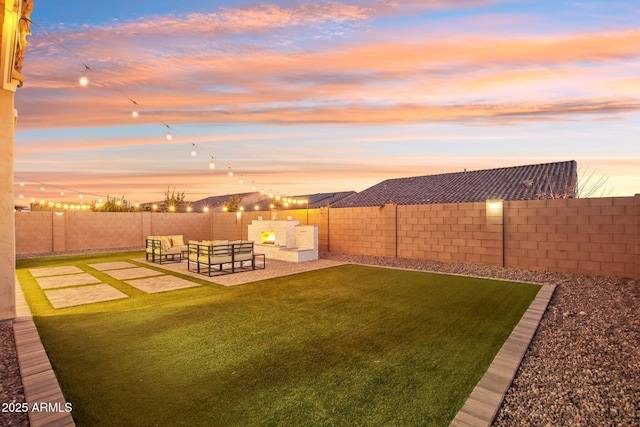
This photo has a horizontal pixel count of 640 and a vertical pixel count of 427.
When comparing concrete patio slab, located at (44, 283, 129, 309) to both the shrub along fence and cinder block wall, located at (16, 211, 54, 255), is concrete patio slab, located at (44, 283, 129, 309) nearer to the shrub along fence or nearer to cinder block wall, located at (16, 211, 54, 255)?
the shrub along fence

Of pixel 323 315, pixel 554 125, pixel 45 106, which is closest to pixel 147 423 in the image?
pixel 323 315

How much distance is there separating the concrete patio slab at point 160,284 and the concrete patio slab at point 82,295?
51 cm

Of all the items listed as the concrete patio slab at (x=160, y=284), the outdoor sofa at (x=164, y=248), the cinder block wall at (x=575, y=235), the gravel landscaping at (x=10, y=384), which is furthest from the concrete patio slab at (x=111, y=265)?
the cinder block wall at (x=575, y=235)

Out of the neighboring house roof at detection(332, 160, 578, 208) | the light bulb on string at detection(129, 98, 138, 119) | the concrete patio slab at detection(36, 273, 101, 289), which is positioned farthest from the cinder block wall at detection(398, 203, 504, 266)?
the concrete patio slab at detection(36, 273, 101, 289)

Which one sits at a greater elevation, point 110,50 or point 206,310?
point 110,50

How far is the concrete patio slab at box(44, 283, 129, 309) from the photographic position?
20.5ft

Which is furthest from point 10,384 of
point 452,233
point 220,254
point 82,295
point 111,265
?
point 452,233

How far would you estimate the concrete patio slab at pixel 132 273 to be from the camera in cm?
899

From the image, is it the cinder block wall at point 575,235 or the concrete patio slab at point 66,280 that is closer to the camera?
the cinder block wall at point 575,235

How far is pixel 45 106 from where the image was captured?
382 inches

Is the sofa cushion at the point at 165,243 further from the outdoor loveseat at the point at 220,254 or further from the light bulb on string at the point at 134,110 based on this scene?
the light bulb on string at the point at 134,110

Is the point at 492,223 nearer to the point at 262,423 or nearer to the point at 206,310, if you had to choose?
the point at 206,310

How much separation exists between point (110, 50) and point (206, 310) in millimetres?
6329

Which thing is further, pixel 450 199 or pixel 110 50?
pixel 450 199
